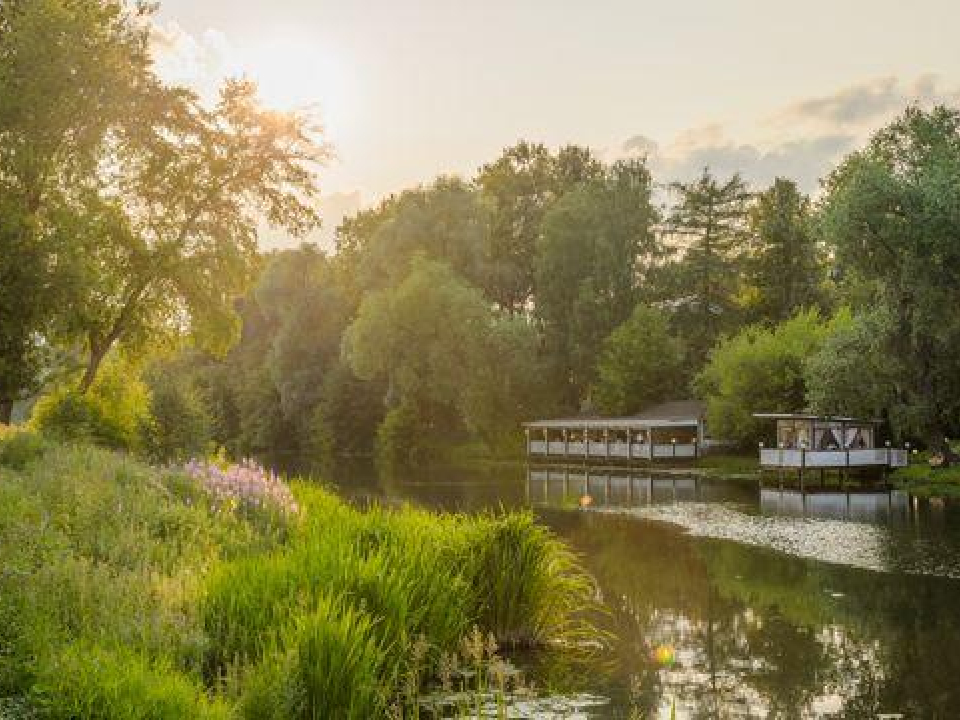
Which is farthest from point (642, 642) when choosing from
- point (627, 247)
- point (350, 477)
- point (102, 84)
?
point (627, 247)

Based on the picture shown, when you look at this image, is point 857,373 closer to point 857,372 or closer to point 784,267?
point 857,372

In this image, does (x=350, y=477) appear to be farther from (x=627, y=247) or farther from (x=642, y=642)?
(x=642, y=642)

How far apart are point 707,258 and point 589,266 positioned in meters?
14.1

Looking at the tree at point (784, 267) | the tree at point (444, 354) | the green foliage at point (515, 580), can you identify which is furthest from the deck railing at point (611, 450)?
the green foliage at point (515, 580)

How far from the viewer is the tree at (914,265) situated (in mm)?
48031

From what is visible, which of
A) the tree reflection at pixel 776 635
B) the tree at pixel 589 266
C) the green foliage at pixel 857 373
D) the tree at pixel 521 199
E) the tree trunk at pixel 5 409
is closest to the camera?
the tree reflection at pixel 776 635

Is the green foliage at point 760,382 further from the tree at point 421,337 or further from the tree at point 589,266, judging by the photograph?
the tree at point 421,337

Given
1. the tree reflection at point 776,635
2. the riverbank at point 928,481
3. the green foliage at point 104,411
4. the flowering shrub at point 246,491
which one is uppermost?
the green foliage at point 104,411

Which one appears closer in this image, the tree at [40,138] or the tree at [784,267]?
the tree at [40,138]

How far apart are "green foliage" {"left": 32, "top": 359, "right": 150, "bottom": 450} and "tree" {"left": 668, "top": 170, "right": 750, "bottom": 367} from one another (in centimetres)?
5820

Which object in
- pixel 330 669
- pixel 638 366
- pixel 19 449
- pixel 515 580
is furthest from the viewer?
pixel 638 366

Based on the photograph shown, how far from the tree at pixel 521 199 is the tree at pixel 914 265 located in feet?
143

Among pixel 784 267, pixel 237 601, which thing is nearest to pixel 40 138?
pixel 237 601

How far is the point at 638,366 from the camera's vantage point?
254 ft
